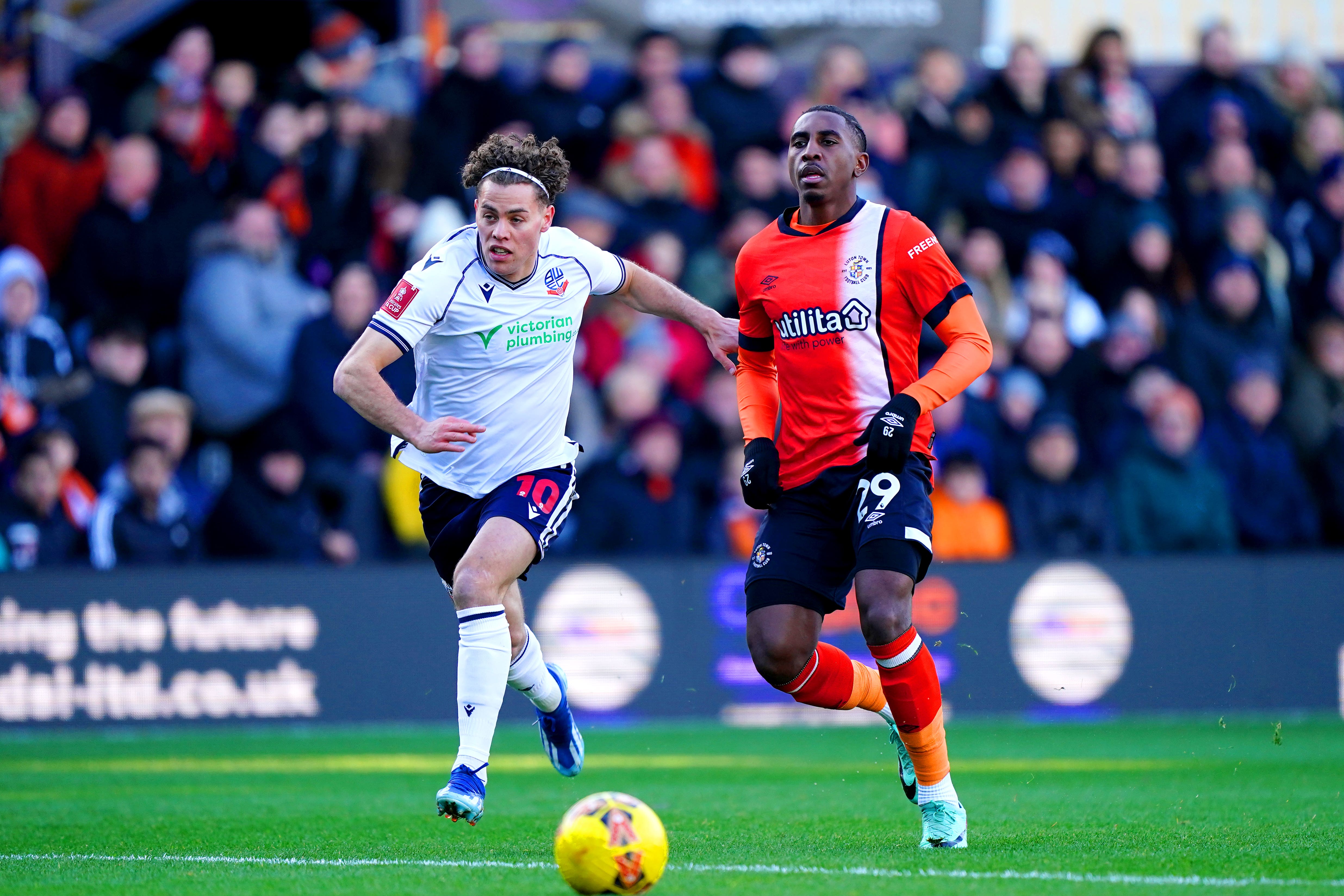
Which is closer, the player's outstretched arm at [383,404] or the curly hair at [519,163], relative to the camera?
the player's outstretched arm at [383,404]

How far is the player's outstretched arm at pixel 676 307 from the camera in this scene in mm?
7746

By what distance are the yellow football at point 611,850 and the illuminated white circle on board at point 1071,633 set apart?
8.03 metres

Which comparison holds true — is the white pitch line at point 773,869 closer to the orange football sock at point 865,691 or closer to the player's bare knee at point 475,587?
the player's bare knee at point 475,587

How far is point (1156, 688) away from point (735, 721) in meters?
3.02

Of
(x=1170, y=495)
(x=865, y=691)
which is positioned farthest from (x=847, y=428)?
(x=1170, y=495)

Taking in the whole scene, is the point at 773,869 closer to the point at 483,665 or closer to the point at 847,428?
the point at 483,665

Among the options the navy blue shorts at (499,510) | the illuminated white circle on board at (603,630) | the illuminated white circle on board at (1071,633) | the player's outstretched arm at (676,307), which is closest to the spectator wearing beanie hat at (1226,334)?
the illuminated white circle on board at (1071,633)

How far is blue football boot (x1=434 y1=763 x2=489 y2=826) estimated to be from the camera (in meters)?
6.53

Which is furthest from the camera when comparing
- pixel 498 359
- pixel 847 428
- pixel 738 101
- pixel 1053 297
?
pixel 738 101

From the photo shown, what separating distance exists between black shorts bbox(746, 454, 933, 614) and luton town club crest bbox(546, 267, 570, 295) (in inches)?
51.8

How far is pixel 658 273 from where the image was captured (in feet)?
44.1

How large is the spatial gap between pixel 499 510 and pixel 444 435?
50 centimetres

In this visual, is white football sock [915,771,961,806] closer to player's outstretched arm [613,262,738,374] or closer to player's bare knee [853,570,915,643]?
player's bare knee [853,570,915,643]

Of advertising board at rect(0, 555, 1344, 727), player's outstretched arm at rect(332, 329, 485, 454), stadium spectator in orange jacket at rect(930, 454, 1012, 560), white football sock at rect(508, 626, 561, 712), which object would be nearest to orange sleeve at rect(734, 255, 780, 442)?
player's outstretched arm at rect(332, 329, 485, 454)
